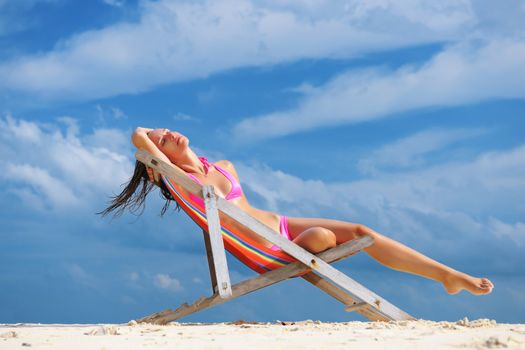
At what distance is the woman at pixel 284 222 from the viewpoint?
4.89m

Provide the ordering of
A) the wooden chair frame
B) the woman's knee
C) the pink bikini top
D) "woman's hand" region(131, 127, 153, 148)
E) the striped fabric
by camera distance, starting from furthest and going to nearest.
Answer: the pink bikini top
"woman's hand" region(131, 127, 153, 148)
the woman's knee
the striped fabric
the wooden chair frame

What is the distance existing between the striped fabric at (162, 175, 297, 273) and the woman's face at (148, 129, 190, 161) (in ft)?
1.46

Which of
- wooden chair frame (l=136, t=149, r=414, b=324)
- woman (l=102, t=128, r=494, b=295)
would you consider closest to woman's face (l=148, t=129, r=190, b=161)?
woman (l=102, t=128, r=494, b=295)

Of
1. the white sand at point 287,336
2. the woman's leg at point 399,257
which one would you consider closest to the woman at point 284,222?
the woman's leg at point 399,257

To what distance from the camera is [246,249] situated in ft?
16.5

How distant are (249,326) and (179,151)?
1601mm

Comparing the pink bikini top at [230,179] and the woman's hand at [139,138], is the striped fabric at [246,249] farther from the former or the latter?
the woman's hand at [139,138]

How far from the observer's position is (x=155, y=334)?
411 centimetres

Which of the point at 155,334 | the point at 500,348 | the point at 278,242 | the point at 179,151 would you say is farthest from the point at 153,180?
the point at 500,348

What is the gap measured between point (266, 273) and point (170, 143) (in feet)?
4.33

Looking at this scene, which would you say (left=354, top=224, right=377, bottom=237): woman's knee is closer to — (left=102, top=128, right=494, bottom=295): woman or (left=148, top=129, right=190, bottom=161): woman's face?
(left=102, top=128, right=494, bottom=295): woman

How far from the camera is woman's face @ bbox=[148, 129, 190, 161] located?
216 inches

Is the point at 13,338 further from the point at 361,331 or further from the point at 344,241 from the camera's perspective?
the point at 344,241

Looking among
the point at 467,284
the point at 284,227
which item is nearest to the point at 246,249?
the point at 284,227
